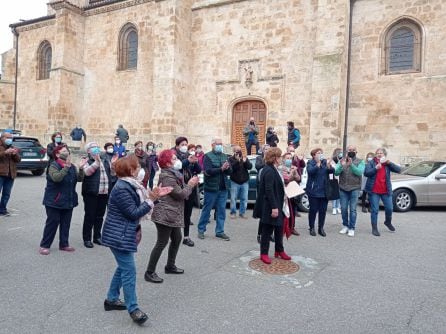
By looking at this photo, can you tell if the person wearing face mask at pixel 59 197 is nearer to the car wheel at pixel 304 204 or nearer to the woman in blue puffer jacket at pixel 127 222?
the woman in blue puffer jacket at pixel 127 222

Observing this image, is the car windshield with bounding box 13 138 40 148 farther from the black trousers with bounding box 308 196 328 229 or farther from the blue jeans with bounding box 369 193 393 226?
the blue jeans with bounding box 369 193 393 226

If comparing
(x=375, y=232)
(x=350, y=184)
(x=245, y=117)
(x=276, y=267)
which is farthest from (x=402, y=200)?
(x=245, y=117)

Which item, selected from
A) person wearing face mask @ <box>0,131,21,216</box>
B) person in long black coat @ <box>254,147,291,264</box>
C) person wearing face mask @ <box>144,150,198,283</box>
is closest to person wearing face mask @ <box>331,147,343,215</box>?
person in long black coat @ <box>254,147,291,264</box>

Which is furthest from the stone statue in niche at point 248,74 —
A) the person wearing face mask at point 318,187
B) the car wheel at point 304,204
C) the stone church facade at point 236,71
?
the person wearing face mask at point 318,187

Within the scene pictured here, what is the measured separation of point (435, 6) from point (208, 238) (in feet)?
43.2

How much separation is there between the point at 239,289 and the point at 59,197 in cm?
308

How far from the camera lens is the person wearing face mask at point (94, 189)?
6023 millimetres

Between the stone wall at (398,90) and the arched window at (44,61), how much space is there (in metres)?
19.7

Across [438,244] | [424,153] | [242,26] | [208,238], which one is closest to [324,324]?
[208,238]

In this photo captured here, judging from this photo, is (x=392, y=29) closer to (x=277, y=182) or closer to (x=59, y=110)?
(x=277, y=182)

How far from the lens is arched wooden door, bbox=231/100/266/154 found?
1809 centimetres

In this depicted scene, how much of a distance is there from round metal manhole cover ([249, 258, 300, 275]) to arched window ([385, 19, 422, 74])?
40.4 ft

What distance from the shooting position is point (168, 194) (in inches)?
184

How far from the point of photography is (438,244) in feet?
22.3
